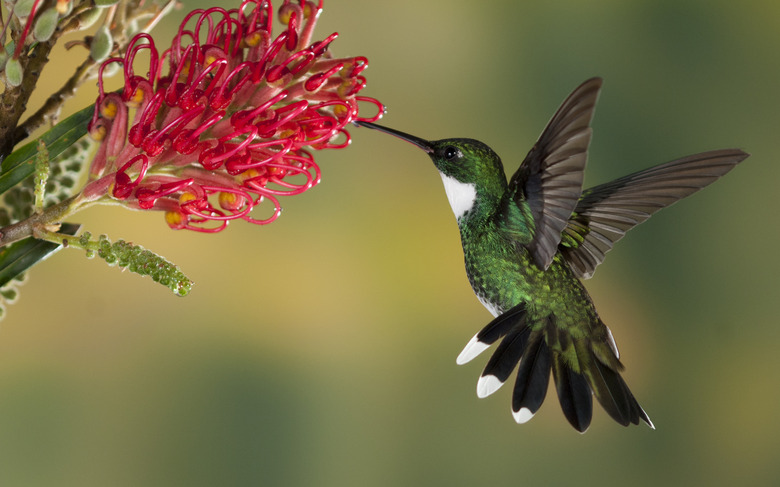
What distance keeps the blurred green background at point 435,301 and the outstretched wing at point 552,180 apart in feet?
2.43

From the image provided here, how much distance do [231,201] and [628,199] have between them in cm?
51

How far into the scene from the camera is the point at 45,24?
53 centimetres

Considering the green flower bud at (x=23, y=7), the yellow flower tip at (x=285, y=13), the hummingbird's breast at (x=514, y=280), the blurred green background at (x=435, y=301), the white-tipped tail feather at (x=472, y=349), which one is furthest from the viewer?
the blurred green background at (x=435, y=301)

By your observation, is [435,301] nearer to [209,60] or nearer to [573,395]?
[573,395]

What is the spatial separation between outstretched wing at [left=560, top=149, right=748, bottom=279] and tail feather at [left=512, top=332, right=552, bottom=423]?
0.14 m

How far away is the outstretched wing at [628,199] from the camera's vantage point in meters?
0.86

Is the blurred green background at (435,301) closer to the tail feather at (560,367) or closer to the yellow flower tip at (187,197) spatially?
the tail feather at (560,367)

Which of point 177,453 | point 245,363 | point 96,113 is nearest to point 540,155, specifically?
point 96,113

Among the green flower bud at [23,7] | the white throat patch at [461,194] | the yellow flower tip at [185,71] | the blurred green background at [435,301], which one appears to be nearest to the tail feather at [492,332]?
the white throat patch at [461,194]

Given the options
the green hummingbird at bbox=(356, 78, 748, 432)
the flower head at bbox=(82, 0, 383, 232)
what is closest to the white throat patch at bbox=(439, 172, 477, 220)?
the green hummingbird at bbox=(356, 78, 748, 432)

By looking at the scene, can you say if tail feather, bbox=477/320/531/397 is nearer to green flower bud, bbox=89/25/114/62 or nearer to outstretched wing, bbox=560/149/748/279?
outstretched wing, bbox=560/149/748/279

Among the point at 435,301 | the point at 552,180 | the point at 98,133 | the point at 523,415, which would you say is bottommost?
the point at 523,415

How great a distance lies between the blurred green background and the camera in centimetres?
143

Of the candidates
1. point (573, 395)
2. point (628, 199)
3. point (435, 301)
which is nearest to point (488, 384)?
point (573, 395)
